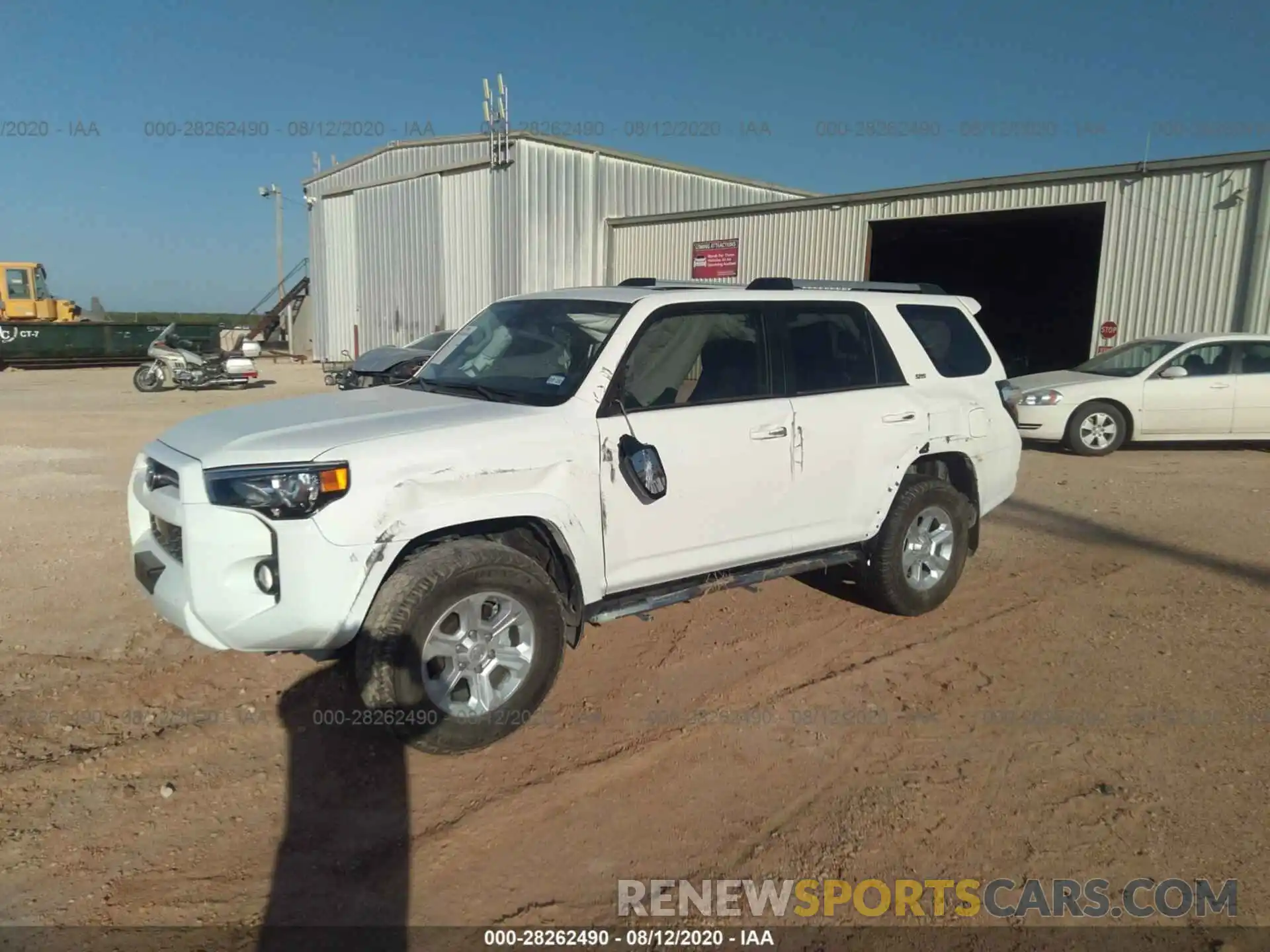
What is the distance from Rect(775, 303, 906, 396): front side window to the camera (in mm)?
4992

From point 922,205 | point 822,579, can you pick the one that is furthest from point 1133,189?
point 822,579

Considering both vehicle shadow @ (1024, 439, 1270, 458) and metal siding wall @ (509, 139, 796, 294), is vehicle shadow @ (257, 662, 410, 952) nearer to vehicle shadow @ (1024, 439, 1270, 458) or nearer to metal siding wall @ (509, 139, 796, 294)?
vehicle shadow @ (1024, 439, 1270, 458)

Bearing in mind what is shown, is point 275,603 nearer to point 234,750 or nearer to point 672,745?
point 234,750

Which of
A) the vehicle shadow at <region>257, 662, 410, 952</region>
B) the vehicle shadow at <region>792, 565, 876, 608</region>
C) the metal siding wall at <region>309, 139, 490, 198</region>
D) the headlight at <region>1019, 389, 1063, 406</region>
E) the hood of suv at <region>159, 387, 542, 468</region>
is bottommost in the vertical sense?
the vehicle shadow at <region>257, 662, 410, 952</region>

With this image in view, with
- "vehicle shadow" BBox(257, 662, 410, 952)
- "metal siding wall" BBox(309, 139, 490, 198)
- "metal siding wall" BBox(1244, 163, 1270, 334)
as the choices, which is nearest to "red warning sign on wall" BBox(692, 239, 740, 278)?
"metal siding wall" BBox(309, 139, 490, 198)

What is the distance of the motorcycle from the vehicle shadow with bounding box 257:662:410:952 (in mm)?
18227

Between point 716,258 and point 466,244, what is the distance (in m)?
7.08

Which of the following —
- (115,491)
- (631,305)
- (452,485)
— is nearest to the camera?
(452,485)

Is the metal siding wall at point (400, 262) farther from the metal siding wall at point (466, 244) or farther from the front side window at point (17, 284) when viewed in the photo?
the front side window at point (17, 284)

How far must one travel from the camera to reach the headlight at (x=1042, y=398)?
11.9 m

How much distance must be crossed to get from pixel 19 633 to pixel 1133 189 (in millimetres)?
16116

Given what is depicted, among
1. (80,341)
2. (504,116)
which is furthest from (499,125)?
(80,341)

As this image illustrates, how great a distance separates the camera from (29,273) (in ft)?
90.9

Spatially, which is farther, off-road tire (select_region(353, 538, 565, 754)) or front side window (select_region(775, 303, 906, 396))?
front side window (select_region(775, 303, 906, 396))
